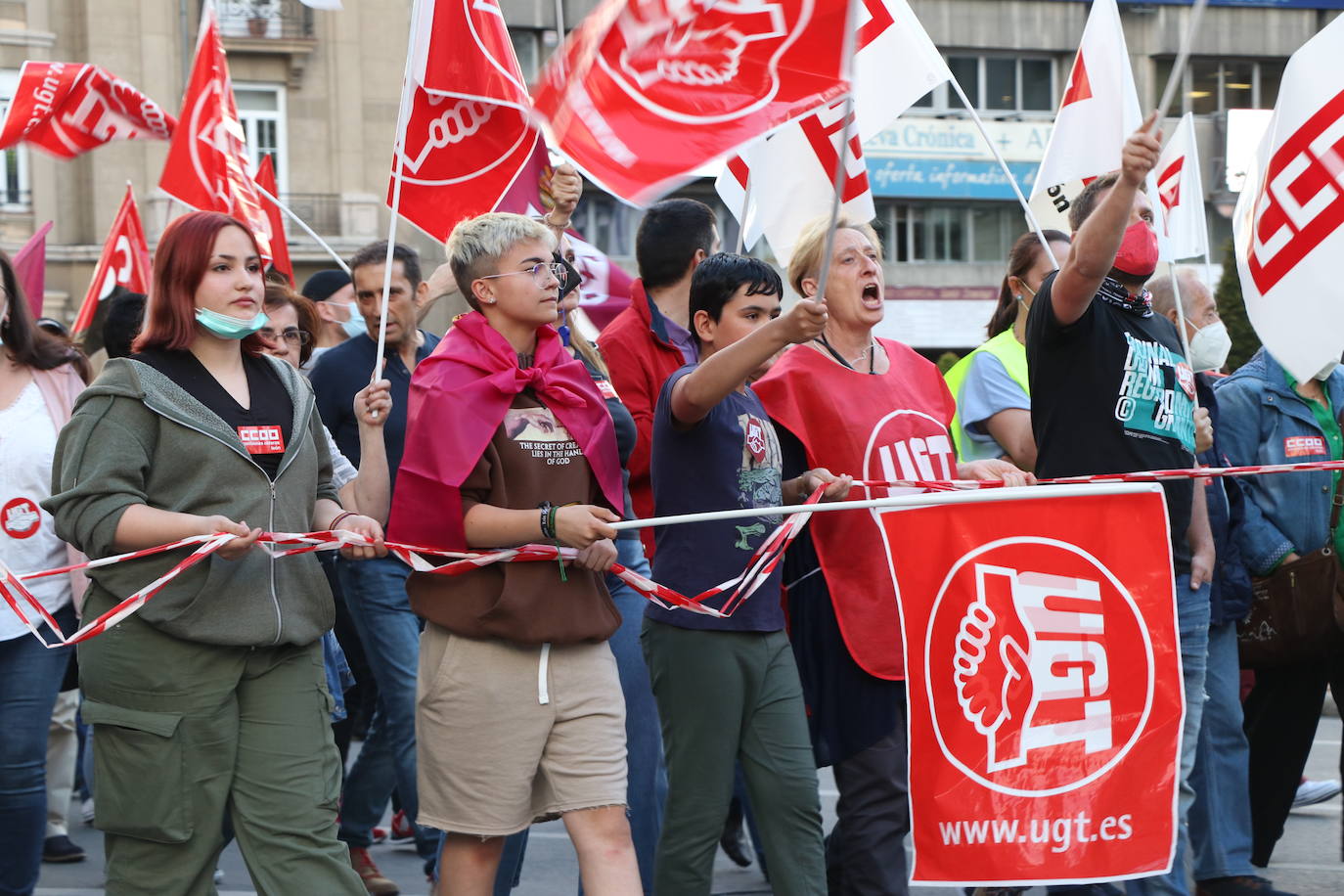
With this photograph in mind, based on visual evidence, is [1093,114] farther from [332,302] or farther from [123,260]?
[123,260]

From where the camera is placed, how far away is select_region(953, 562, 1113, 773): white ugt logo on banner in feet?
13.3

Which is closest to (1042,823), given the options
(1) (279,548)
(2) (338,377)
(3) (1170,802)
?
(3) (1170,802)

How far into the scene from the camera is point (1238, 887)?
5570 millimetres

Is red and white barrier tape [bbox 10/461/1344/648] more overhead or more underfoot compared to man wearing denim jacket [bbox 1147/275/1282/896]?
more overhead

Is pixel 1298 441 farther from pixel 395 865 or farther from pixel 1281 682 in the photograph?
pixel 395 865

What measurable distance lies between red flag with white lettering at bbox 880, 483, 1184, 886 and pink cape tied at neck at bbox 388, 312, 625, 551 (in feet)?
3.00

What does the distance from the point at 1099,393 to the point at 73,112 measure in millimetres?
6289

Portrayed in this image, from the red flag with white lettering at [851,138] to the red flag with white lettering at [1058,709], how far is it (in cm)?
174

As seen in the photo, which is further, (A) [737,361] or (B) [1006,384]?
(B) [1006,384]

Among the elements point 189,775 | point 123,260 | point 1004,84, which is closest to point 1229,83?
point 1004,84

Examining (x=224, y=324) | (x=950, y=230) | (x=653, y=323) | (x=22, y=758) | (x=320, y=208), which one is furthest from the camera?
(x=950, y=230)

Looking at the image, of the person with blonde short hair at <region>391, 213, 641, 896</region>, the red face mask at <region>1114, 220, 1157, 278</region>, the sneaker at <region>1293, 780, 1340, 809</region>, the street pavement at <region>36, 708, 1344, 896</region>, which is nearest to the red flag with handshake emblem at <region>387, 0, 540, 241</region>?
the person with blonde short hair at <region>391, 213, 641, 896</region>

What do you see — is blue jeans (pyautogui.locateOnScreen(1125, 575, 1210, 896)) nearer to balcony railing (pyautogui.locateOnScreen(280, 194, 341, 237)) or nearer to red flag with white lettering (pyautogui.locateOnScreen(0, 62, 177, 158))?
red flag with white lettering (pyautogui.locateOnScreen(0, 62, 177, 158))

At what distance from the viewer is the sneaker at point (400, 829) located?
22.5ft
